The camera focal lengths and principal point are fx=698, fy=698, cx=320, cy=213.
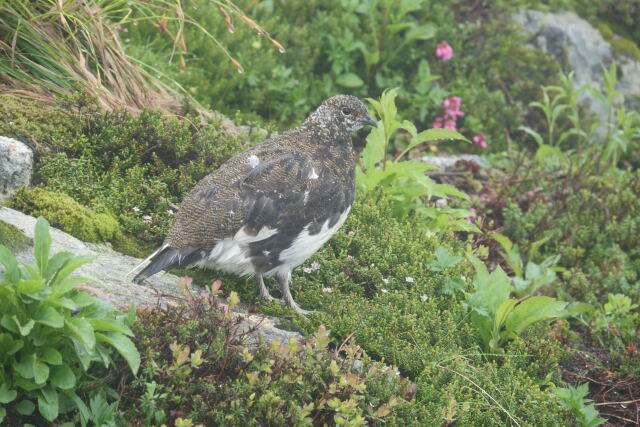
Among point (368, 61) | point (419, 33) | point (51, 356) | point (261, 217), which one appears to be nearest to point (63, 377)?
point (51, 356)

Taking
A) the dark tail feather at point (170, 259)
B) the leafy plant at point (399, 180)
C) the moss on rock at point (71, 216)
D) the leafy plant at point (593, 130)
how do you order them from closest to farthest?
1. the dark tail feather at point (170, 259)
2. the moss on rock at point (71, 216)
3. the leafy plant at point (399, 180)
4. the leafy plant at point (593, 130)

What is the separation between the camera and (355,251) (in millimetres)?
4949

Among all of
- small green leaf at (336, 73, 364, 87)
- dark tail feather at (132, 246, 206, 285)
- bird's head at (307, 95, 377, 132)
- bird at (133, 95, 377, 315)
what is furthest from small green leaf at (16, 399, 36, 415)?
small green leaf at (336, 73, 364, 87)

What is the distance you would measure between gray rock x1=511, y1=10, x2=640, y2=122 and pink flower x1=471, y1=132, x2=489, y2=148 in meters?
1.73

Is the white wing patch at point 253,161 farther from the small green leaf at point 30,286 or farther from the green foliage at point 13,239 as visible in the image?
the small green leaf at point 30,286

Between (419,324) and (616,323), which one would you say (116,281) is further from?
(616,323)

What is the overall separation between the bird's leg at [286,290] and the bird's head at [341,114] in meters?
1.06

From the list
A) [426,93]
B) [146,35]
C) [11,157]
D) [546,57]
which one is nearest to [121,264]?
[11,157]

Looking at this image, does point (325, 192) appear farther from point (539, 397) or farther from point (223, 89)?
point (223, 89)

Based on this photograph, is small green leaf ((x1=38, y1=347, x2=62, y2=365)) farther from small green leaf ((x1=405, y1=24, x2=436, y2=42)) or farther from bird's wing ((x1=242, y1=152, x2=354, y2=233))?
small green leaf ((x1=405, y1=24, x2=436, y2=42))

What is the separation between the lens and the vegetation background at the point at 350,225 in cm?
314

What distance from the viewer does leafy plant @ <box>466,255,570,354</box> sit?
4.39 metres

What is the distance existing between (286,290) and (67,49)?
8.98 feet

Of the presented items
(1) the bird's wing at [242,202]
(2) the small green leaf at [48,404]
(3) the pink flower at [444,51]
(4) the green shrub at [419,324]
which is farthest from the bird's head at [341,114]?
(3) the pink flower at [444,51]
